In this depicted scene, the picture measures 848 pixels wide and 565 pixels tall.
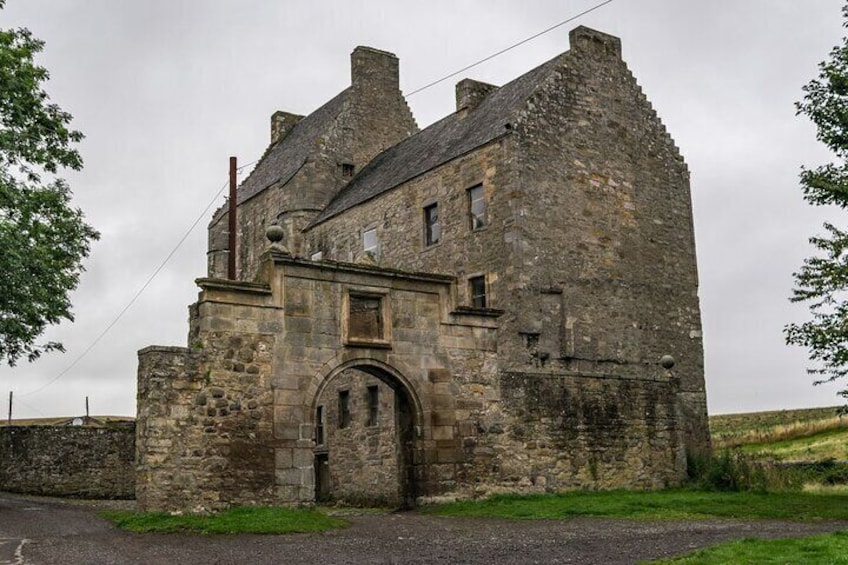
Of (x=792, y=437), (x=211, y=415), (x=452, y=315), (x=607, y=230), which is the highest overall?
(x=607, y=230)

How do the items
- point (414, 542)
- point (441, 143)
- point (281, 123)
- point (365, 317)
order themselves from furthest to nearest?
point (281, 123)
point (441, 143)
point (365, 317)
point (414, 542)

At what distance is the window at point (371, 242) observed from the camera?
96.0ft

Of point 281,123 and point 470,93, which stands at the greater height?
point 281,123

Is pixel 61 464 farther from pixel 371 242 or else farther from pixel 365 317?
pixel 365 317

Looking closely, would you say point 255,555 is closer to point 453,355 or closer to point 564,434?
point 453,355

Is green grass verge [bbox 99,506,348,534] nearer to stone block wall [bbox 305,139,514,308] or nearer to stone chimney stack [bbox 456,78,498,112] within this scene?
stone block wall [bbox 305,139,514,308]

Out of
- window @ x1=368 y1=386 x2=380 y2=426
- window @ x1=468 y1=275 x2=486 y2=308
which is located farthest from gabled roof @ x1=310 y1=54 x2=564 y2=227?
window @ x1=368 y1=386 x2=380 y2=426

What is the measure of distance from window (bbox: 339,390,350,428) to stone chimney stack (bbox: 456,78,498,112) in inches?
400

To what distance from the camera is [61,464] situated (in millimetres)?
28734

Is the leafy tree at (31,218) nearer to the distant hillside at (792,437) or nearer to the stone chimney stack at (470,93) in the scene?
the stone chimney stack at (470,93)

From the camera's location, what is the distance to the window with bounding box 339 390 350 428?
88.2 ft

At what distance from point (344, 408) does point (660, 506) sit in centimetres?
1123

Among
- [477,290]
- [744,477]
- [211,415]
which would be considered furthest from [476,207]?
[211,415]

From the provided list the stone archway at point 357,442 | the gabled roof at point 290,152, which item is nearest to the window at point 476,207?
the stone archway at point 357,442
